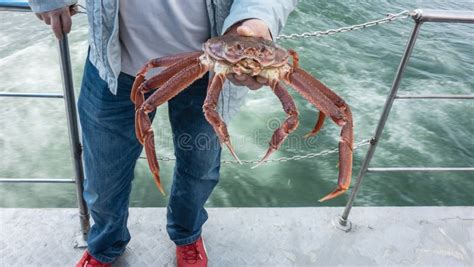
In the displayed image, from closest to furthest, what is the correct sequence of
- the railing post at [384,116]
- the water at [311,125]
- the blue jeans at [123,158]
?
the blue jeans at [123,158]
the railing post at [384,116]
the water at [311,125]

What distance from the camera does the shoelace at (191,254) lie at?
1.91m

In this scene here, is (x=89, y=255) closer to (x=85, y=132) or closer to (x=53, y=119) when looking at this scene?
(x=85, y=132)

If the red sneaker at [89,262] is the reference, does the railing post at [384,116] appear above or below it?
above

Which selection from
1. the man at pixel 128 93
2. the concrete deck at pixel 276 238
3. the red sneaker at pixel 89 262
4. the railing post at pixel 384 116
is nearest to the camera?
the man at pixel 128 93

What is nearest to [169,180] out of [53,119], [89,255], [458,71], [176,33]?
[53,119]

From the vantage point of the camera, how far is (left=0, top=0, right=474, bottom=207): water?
3.73 m

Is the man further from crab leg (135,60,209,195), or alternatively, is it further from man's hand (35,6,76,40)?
crab leg (135,60,209,195)

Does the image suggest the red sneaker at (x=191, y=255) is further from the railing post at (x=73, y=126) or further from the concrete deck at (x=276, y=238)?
the railing post at (x=73, y=126)

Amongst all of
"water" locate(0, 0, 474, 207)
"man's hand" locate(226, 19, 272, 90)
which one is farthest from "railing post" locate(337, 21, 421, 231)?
"water" locate(0, 0, 474, 207)

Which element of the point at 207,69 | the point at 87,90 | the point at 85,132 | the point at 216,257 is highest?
the point at 207,69

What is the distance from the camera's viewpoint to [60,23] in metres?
1.42

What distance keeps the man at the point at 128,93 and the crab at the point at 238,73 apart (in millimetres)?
54

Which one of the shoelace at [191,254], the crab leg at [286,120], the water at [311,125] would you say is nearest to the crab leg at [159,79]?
the crab leg at [286,120]

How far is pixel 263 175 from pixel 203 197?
212 centimetres
